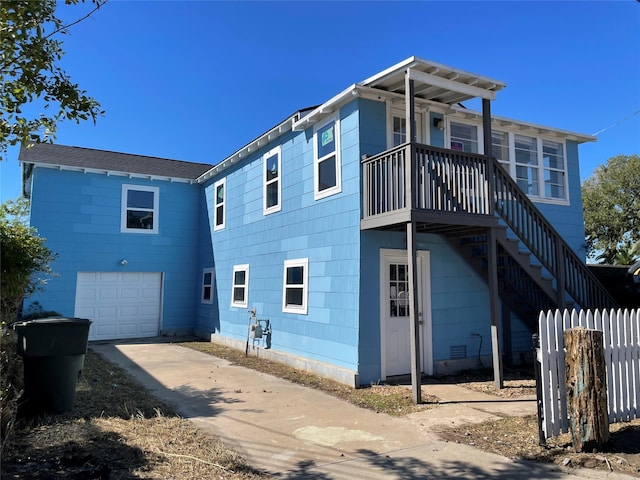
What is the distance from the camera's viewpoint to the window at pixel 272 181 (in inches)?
435

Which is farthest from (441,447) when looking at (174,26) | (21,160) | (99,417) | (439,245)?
(21,160)

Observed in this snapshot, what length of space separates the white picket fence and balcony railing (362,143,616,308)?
286 centimetres

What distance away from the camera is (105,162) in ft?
49.3

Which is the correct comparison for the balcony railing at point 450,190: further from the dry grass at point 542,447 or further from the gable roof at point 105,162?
the gable roof at point 105,162

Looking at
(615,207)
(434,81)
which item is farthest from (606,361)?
(615,207)

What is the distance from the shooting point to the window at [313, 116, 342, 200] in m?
8.80

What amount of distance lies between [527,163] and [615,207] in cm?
2122

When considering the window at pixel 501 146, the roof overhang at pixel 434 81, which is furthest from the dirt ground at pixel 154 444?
the window at pixel 501 146

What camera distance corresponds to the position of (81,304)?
45.6 feet

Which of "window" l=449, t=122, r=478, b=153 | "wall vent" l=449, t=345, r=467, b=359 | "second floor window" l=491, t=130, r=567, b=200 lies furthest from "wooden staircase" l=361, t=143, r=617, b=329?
"second floor window" l=491, t=130, r=567, b=200

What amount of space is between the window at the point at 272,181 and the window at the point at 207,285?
4312 millimetres

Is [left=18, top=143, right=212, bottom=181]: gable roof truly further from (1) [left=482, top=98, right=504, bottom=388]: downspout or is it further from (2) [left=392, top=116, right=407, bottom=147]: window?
(1) [left=482, top=98, right=504, bottom=388]: downspout

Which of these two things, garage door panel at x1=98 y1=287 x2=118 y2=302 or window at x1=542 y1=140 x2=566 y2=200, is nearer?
window at x1=542 y1=140 x2=566 y2=200

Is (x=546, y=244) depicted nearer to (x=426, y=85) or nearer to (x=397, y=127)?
(x=397, y=127)
